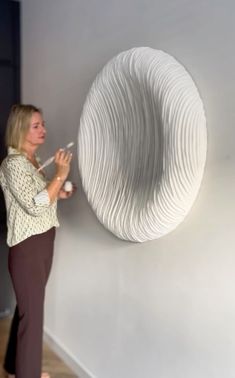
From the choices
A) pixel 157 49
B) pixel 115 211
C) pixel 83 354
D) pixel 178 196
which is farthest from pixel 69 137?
pixel 83 354

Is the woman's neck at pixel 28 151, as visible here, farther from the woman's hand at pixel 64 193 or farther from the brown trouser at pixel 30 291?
the brown trouser at pixel 30 291

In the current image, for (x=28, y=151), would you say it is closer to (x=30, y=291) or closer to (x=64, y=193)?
(x=64, y=193)

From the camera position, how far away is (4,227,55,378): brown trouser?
160cm

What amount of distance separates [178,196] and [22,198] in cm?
64

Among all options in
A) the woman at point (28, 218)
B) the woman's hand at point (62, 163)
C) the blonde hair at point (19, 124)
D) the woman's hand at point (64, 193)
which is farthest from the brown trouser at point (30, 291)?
the blonde hair at point (19, 124)

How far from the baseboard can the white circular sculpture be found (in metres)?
0.79

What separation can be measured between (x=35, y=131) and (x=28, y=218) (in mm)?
347

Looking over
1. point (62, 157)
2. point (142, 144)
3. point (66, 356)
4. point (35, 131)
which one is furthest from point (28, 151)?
point (66, 356)

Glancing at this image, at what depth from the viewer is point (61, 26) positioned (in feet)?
5.82

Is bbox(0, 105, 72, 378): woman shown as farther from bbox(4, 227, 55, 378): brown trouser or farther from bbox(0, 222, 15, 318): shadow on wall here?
bbox(0, 222, 15, 318): shadow on wall

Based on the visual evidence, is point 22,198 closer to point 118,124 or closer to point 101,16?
point 118,124

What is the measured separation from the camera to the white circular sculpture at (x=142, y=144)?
1104 mm

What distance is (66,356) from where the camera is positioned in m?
1.94

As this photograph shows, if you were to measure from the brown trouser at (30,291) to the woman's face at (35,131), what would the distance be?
37 centimetres
